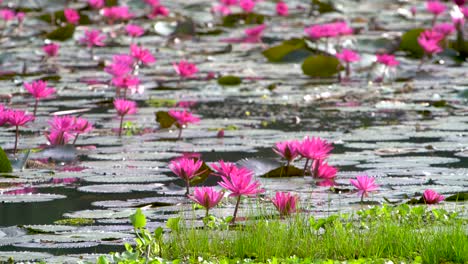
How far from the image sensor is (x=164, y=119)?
6.56m

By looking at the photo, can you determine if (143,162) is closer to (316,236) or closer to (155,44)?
(316,236)

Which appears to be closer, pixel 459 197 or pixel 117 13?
pixel 459 197

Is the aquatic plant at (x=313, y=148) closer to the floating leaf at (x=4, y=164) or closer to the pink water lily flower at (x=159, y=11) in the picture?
the floating leaf at (x=4, y=164)

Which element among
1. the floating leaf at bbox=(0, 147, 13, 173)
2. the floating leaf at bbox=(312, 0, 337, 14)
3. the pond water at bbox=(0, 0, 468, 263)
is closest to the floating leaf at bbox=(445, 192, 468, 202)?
the pond water at bbox=(0, 0, 468, 263)

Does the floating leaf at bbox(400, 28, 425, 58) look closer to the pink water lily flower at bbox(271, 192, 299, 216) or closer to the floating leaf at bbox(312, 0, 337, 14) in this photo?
the floating leaf at bbox(312, 0, 337, 14)

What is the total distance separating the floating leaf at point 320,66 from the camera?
884 centimetres

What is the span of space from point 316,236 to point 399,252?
0.29 meters

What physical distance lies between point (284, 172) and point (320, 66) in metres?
3.85

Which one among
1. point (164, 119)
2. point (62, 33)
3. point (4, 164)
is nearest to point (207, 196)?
point (4, 164)

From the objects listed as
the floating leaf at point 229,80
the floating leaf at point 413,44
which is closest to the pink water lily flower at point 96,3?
the floating leaf at point 413,44

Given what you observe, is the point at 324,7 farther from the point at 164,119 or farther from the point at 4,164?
the point at 4,164

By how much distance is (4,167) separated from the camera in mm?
5172

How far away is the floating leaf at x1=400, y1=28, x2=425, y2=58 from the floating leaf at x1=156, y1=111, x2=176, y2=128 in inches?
151

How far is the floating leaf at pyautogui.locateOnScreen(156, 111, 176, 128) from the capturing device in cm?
655
